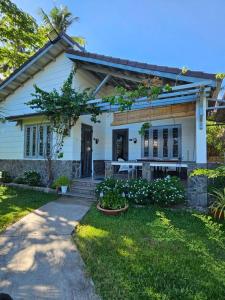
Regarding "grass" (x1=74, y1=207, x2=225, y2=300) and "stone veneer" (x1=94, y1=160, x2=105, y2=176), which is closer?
"grass" (x1=74, y1=207, x2=225, y2=300)

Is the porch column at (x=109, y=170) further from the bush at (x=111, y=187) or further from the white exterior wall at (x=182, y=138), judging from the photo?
the white exterior wall at (x=182, y=138)

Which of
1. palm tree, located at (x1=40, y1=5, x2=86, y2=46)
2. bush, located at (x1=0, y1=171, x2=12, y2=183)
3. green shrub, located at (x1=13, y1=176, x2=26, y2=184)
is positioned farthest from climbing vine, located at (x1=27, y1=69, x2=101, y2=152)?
palm tree, located at (x1=40, y1=5, x2=86, y2=46)

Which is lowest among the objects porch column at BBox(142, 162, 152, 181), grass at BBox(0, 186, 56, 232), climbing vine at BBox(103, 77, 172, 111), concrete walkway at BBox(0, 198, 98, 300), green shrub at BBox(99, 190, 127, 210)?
concrete walkway at BBox(0, 198, 98, 300)

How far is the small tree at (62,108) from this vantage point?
11164 millimetres

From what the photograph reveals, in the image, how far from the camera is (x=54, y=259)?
5059mm

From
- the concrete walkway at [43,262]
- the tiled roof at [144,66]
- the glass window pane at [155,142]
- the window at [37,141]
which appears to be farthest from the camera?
the window at [37,141]

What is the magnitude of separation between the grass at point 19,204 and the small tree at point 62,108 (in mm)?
1412

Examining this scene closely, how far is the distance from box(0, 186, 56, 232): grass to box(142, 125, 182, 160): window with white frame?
569cm

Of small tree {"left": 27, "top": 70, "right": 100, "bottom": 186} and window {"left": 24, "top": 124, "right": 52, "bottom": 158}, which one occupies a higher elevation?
small tree {"left": 27, "top": 70, "right": 100, "bottom": 186}

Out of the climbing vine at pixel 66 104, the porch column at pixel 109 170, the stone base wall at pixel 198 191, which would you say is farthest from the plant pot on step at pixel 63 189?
the stone base wall at pixel 198 191

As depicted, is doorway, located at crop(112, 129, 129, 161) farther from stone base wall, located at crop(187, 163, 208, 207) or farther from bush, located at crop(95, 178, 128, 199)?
stone base wall, located at crop(187, 163, 208, 207)

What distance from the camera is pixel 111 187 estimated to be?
991cm

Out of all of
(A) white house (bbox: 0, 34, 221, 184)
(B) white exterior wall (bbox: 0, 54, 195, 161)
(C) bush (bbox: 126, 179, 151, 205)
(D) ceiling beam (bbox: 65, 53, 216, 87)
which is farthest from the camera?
(B) white exterior wall (bbox: 0, 54, 195, 161)

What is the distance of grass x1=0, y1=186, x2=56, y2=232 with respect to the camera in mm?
7729
